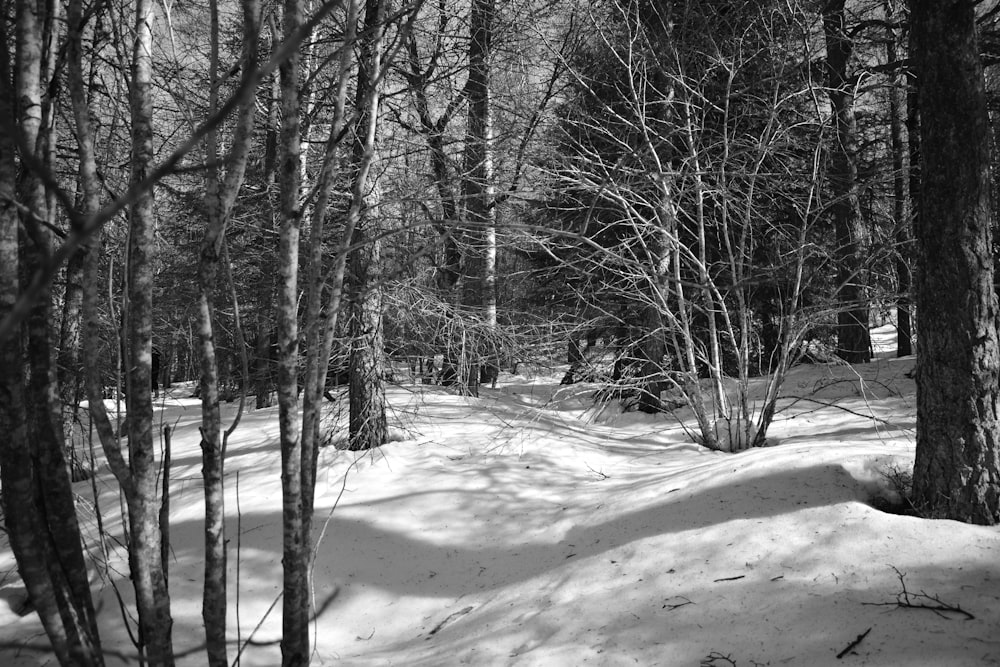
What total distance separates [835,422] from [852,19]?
211 inches

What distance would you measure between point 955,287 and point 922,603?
150 centimetres

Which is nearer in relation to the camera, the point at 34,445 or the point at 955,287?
the point at 34,445

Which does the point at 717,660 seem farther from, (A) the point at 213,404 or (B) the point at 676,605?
(A) the point at 213,404

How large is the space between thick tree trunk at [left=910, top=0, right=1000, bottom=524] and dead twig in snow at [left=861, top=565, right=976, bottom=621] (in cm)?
79

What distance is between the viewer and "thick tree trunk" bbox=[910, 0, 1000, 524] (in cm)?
312

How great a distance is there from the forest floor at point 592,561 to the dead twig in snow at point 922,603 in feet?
0.03

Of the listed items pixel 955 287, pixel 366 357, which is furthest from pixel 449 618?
pixel 366 357

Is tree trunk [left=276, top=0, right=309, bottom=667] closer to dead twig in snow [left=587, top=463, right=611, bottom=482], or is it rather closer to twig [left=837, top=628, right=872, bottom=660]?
twig [left=837, top=628, right=872, bottom=660]

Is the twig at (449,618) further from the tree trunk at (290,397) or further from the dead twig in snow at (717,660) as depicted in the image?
the dead twig in snow at (717,660)

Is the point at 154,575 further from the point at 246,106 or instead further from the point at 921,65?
the point at 921,65

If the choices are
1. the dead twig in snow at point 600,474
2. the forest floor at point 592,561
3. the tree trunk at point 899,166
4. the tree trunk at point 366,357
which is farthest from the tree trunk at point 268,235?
the tree trunk at point 899,166

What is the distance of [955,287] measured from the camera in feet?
10.3

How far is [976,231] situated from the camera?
3.15 m

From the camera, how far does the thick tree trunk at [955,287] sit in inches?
123
